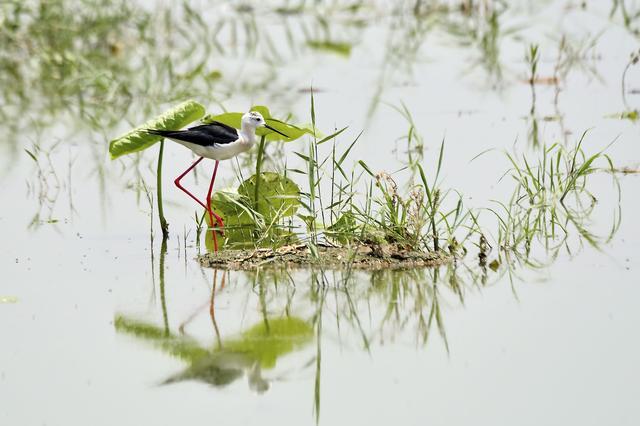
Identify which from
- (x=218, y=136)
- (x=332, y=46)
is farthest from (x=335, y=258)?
(x=332, y=46)

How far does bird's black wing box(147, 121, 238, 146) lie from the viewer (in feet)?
21.7

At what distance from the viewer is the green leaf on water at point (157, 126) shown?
675cm

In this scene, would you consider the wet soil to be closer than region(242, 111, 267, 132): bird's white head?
Yes

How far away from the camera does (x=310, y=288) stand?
6.12 meters

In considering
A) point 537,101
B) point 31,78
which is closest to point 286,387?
point 537,101

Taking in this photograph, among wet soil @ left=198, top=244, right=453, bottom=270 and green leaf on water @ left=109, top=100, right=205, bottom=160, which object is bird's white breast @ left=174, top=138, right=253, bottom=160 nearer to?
green leaf on water @ left=109, top=100, right=205, bottom=160

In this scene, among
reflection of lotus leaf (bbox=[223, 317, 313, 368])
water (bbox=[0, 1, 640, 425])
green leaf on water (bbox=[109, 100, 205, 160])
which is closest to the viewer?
water (bbox=[0, 1, 640, 425])

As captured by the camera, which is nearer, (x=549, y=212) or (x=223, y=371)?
(x=223, y=371)

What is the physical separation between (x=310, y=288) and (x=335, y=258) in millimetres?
403

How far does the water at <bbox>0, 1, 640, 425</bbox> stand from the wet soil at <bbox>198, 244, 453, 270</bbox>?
9cm

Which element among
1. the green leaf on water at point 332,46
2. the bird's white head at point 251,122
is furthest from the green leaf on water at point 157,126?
the green leaf on water at point 332,46

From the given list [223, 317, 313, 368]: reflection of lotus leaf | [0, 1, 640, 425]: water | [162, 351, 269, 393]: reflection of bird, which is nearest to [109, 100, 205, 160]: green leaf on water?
[0, 1, 640, 425]: water

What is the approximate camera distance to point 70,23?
1203 cm

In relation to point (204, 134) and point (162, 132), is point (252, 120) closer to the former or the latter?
point (204, 134)
